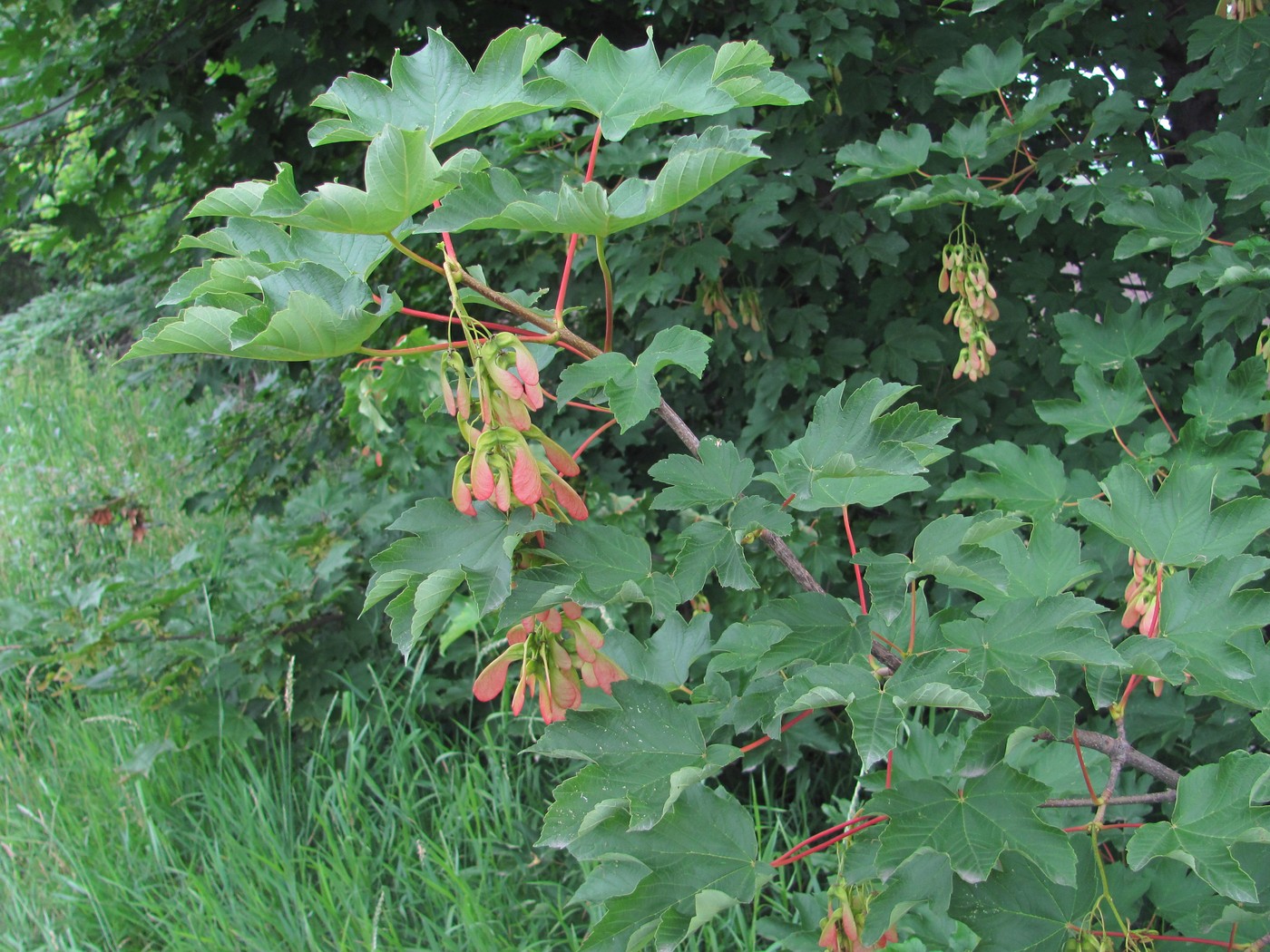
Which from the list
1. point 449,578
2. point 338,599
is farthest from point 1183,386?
point 338,599

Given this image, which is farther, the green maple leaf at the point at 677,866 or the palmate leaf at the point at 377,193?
the green maple leaf at the point at 677,866

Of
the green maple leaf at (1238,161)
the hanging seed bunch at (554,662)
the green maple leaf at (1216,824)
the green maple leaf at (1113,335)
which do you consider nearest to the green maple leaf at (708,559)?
the hanging seed bunch at (554,662)

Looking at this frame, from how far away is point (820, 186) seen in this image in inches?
120

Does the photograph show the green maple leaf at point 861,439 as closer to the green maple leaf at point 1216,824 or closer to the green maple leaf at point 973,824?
the green maple leaf at point 973,824

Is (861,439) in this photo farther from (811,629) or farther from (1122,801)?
(1122,801)

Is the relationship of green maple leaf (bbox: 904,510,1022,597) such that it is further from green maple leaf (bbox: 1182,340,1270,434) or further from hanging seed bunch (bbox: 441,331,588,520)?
green maple leaf (bbox: 1182,340,1270,434)

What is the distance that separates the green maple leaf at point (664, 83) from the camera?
1035mm

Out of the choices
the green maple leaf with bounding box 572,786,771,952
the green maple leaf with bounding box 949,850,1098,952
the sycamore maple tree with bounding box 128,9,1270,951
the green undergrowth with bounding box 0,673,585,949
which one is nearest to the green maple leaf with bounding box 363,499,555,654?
the sycamore maple tree with bounding box 128,9,1270,951

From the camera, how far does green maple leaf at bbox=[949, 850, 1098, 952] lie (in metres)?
1.14

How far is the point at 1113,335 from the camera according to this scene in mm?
2336

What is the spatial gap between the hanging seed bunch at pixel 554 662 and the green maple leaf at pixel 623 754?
0.9 inches

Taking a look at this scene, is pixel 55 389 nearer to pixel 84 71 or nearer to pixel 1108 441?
pixel 84 71

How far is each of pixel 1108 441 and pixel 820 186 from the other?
1.13m

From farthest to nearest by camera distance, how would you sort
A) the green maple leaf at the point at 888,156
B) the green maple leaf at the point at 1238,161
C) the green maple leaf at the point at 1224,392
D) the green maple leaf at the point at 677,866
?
the green maple leaf at the point at 888,156 → the green maple leaf at the point at 1238,161 → the green maple leaf at the point at 1224,392 → the green maple leaf at the point at 677,866
